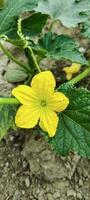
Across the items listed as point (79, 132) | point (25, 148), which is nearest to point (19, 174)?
point (25, 148)

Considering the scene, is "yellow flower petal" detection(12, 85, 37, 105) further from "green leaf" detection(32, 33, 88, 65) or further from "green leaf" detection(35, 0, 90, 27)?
"green leaf" detection(35, 0, 90, 27)

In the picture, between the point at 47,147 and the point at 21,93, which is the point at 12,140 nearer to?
the point at 47,147

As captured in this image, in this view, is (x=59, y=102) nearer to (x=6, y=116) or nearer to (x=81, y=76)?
(x=6, y=116)

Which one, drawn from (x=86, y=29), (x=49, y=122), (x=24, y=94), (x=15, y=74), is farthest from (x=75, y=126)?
(x=15, y=74)

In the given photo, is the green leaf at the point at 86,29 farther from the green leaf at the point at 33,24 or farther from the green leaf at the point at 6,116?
the green leaf at the point at 6,116

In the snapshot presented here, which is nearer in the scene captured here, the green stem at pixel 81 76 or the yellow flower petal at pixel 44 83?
the yellow flower petal at pixel 44 83

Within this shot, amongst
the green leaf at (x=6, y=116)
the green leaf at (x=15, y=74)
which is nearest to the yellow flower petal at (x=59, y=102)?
the green leaf at (x=6, y=116)
